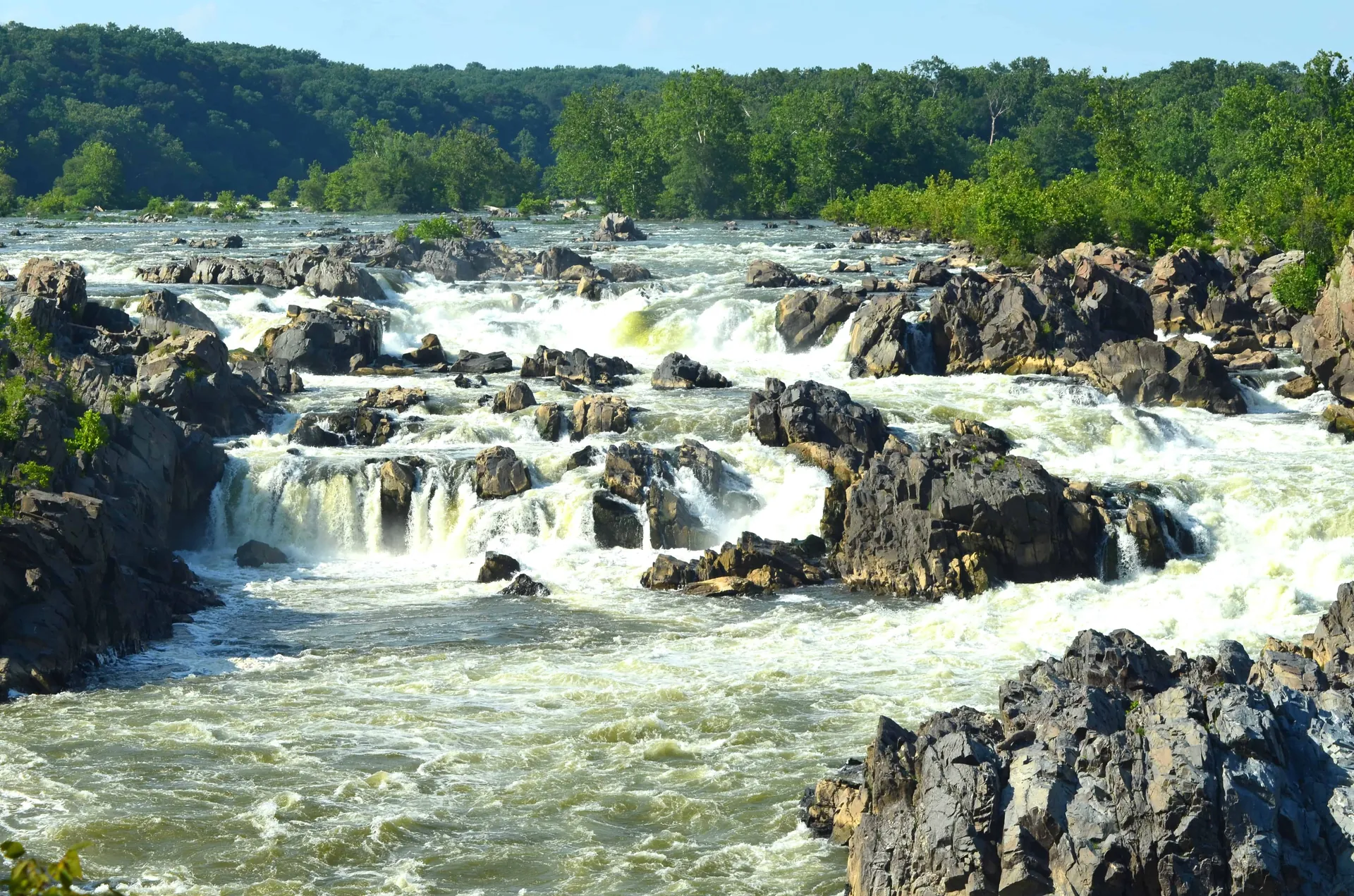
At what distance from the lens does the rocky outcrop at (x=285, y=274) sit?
58.0 m

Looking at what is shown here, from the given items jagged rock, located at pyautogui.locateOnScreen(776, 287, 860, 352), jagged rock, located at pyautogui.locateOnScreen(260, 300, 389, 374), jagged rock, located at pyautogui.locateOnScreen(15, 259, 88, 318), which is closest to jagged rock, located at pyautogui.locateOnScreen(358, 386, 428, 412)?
jagged rock, located at pyautogui.locateOnScreen(260, 300, 389, 374)

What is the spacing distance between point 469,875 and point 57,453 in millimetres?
16212

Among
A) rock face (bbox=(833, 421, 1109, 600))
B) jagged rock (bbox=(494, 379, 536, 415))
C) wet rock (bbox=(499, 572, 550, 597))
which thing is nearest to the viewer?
rock face (bbox=(833, 421, 1109, 600))

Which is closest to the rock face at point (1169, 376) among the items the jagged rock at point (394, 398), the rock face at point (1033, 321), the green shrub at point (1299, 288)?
the rock face at point (1033, 321)

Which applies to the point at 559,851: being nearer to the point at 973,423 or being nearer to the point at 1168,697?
the point at 1168,697

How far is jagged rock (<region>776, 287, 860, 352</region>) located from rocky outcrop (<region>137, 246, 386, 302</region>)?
1635cm

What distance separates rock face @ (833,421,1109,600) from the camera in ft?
102

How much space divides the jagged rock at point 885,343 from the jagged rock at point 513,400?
424 inches

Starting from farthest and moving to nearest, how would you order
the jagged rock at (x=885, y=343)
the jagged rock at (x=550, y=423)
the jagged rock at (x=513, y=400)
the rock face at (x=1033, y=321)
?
1. the jagged rock at (x=885, y=343)
2. the rock face at (x=1033, y=321)
3. the jagged rock at (x=513, y=400)
4. the jagged rock at (x=550, y=423)

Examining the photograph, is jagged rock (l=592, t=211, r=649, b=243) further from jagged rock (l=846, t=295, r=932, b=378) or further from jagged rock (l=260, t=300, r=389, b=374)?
jagged rock (l=846, t=295, r=932, b=378)

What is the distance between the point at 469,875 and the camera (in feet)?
59.8

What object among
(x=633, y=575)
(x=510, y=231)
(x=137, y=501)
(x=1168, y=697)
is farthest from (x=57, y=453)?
(x=510, y=231)

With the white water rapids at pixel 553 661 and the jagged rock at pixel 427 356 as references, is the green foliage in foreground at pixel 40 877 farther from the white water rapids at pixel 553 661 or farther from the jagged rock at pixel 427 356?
the jagged rock at pixel 427 356

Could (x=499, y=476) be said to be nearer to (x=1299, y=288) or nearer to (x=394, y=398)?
(x=394, y=398)
